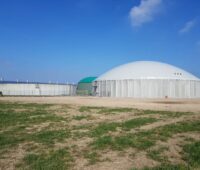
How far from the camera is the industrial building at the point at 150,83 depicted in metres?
50.4

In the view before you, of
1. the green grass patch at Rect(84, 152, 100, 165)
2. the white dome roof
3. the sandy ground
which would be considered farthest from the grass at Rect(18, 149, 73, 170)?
the white dome roof

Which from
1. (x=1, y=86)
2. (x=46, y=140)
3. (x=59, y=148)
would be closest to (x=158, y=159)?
(x=59, y=148)

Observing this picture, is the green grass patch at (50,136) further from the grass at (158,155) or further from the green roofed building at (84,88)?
the green roofed building at (84,88)

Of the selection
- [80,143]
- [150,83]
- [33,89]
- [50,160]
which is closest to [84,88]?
[33,89]

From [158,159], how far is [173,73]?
163ft

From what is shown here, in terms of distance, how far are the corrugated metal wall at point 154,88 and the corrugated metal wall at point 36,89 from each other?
24049mm

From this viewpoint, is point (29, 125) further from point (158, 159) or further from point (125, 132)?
point (158, 159)

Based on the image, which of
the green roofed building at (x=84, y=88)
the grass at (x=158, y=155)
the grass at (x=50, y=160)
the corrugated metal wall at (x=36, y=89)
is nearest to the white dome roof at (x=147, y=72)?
the green roofed building at (x=84, y=88)

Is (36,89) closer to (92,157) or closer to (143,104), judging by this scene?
(143,104)

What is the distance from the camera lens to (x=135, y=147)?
8367mm

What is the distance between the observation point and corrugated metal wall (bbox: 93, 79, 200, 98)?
5034 centimetres

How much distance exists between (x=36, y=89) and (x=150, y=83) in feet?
112

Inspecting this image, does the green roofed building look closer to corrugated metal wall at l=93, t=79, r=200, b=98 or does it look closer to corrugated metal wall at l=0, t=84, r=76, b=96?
corrugated metal wall at l=0, t=84, r=76, b=96

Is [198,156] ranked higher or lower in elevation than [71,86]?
lower
